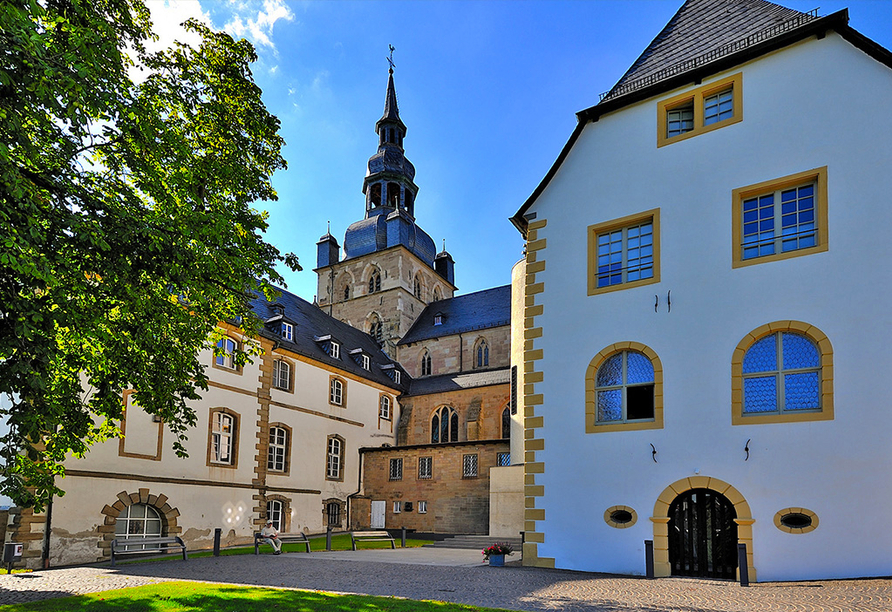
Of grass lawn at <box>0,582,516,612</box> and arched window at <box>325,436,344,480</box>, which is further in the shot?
arched window at <box>325,436,344,480</box>

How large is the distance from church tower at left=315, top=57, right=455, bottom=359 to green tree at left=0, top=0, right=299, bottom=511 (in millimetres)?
34164

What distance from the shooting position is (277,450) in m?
28.8

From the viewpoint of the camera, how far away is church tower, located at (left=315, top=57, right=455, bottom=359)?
4969 cm

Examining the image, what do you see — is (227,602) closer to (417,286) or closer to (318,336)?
(318,336)

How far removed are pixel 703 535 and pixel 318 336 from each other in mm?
25364

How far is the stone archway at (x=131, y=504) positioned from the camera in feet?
67.2

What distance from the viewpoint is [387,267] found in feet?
167

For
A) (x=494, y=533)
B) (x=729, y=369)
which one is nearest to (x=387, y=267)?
(x=494, y=533)

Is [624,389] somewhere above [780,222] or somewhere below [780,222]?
below

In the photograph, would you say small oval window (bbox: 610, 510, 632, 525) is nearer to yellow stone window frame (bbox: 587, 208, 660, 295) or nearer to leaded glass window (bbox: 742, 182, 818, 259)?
yellow stone window frame (bbox: 587, 208, 660, 295)

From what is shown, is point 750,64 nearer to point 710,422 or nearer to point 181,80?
point 710,422

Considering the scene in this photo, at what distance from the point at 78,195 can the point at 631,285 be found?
32.9 feet

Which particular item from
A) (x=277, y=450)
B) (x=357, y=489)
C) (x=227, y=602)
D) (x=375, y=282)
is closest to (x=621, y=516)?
(x=227, y=602)

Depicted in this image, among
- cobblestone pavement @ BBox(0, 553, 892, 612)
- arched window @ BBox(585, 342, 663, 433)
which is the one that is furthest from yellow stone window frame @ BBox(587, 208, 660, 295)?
cobblestone pavement @ BBox(0, 553, 892, 612)
